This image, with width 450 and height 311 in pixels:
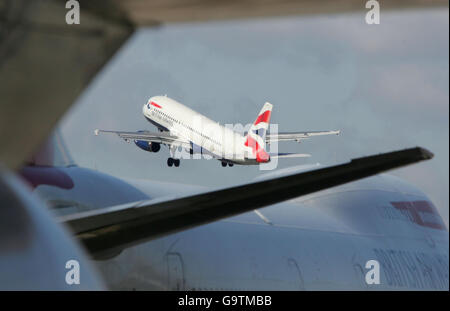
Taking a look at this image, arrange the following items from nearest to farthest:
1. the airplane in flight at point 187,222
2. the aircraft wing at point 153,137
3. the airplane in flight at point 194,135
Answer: the airplane in flight at point 187,222 → the aircraft wing at point 153,137 → the airplane in flight at point 194,135

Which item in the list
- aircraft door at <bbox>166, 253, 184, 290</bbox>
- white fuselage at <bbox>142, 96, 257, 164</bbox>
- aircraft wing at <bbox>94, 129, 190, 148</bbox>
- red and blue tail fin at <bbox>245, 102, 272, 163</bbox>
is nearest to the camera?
aircraft door at <bbox>166, 253, 184, 290</bbox>

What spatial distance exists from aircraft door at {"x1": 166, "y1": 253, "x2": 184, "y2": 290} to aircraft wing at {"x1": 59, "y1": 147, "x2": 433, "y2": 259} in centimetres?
444

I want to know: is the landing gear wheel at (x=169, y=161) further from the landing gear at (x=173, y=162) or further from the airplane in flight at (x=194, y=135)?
the airplane in flight at (x=194, y=135)

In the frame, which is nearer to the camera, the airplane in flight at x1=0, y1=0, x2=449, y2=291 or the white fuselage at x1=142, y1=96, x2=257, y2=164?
the airplane in flight at x1=0, y1=0, x2=449, y2=291

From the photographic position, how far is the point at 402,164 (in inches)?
257

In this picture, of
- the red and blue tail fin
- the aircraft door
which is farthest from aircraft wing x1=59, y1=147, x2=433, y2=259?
the red and blue tail fin

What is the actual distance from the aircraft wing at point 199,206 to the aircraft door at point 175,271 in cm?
444

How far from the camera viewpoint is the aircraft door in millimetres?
10758

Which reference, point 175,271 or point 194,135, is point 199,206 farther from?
point 194,135

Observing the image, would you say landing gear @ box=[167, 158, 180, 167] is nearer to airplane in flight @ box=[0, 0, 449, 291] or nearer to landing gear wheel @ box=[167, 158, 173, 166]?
landing gear wheel @ box=[167, 158, 173, 166]

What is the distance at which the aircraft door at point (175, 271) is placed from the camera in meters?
10.8

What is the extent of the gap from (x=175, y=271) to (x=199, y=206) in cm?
498

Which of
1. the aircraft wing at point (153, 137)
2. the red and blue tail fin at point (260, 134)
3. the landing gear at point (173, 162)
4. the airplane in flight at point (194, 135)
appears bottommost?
the landing gear at point (173, 162)

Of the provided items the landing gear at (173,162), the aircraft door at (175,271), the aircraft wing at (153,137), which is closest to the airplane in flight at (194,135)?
the aircraft wing at (153,137)
